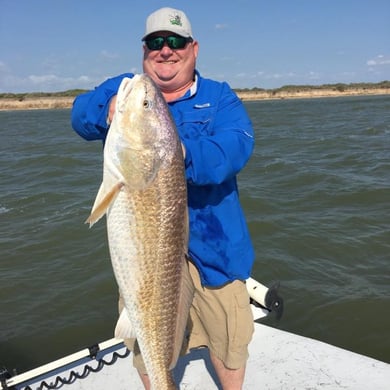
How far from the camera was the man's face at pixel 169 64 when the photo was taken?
270cm

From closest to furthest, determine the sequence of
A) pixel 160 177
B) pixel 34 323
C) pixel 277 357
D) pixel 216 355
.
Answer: pixel 160 177, pixel 216 355, pixel 277 357, pixel 34 323

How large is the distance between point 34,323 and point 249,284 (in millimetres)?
3653

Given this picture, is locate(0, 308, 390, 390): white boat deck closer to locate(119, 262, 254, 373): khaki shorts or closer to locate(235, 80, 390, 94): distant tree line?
locate(119, 262, 254, 373): khaki shorts

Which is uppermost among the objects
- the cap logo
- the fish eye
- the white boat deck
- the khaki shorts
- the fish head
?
the cap logo

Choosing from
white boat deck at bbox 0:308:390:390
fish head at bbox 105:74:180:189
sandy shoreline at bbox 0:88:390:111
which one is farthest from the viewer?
sandy shoreline at bbox 0:88:390:111

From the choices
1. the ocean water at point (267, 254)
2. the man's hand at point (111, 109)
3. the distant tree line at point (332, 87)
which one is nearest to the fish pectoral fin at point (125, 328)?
the man's hand at point (111, 109)

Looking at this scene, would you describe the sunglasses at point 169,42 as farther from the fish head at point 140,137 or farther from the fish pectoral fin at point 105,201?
the fish pectoral fin at point 105,201

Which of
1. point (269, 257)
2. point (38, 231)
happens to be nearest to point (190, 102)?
point (269, 257)

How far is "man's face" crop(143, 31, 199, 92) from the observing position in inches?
106

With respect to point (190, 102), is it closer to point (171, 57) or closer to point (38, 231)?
point (171, 57)

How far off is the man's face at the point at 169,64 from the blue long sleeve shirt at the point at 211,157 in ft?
0.37

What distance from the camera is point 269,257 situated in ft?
27.0

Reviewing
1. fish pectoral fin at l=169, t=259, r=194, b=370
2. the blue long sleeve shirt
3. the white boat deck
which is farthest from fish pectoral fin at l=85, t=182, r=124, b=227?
the white boat deck

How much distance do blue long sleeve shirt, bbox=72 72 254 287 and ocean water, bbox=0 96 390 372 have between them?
3652mm
